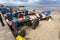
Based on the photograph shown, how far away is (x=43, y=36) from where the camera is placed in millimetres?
9125

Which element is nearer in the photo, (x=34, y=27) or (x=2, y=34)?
(x=2, y=34)

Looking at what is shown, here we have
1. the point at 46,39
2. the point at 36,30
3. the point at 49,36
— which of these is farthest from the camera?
the point at 36,30

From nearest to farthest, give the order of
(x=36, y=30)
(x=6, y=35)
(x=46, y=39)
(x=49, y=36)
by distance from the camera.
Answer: (x=6, y=35), (x=46, y=39), (x=49, y=36), (x=36, y=30)

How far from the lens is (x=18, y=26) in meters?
10.9

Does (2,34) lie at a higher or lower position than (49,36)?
higher

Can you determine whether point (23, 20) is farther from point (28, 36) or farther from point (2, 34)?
point (2, 34)

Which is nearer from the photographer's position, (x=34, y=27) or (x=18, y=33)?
(x=18, y=33)

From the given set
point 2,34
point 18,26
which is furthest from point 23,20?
point 2,34

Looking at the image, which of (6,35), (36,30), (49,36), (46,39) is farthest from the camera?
(36,30)

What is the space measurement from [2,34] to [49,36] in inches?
Result: 131

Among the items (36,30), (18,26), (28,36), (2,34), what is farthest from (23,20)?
(2,34)

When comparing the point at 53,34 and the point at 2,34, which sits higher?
the point at 2,34

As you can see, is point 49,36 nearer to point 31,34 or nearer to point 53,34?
point 53,34

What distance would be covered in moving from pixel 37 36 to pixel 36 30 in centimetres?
137
